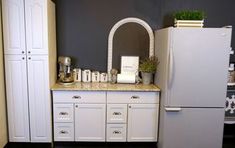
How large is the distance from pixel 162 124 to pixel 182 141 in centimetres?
33

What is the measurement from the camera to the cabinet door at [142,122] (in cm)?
294

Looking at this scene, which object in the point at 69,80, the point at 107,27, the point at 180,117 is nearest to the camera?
the point at 180,117

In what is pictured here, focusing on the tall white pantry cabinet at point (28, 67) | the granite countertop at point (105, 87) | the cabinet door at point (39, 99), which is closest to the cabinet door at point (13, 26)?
the tall white pantry cabinet at point (28, 67)

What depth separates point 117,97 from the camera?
2.92m

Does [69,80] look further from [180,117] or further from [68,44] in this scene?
[180,117]

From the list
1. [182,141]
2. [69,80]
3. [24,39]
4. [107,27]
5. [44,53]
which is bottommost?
[182,141]

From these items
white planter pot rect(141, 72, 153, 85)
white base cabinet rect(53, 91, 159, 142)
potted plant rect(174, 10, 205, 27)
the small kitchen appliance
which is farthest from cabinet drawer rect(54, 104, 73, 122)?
potted plant rect(174, 10, 205, 27)

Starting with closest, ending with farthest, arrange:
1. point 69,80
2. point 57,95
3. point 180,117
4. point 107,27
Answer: point 180,117
point 57,95
point 69,80
point 107,27

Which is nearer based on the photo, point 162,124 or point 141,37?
point 162,124

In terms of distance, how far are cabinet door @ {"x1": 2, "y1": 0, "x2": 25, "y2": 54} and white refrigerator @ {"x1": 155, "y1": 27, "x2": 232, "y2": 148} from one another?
5.97 ft

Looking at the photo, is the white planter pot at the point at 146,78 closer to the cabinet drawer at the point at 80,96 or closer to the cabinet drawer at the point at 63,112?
the cabinet drawer at the point at 80,96

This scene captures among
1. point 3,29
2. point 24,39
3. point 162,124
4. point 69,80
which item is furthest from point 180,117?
point 3,29

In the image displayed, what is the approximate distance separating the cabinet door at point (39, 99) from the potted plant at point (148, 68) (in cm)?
133

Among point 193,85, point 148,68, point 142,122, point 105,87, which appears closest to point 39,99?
point 105,87
